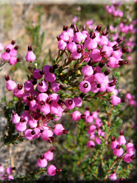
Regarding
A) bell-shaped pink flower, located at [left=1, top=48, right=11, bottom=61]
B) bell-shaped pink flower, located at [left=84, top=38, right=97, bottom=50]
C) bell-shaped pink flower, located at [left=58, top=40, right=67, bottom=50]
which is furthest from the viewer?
bell-shaped pink flower, located at [left=1, top=48, right=11, bottom=61]

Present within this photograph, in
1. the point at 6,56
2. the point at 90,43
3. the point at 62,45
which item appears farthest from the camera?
the point at 6,56

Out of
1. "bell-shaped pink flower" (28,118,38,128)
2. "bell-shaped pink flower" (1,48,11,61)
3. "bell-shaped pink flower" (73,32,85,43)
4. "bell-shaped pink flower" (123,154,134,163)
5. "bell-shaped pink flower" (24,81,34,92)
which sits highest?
"bell-shaped pink flower" (73,32,85,43)

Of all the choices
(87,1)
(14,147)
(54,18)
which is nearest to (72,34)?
(14,147)

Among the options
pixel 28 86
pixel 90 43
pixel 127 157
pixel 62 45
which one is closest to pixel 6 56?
pixel 28 86

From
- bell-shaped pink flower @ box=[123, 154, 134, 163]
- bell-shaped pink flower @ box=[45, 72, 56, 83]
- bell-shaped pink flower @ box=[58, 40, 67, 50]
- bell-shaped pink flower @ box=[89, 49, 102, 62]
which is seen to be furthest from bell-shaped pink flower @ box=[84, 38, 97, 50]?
bell-shaped pink flower @ box=[123, 154, 134, 163]

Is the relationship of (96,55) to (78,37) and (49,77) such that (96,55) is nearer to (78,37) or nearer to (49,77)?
(78,37)

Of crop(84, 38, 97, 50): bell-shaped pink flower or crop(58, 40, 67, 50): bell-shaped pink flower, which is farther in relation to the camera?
crop(58, 40, 67, 50): bell-shaped pink flower

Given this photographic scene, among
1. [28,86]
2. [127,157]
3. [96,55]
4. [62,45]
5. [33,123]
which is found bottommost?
[127,157]

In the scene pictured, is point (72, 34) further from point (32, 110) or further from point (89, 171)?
point (89, 171)

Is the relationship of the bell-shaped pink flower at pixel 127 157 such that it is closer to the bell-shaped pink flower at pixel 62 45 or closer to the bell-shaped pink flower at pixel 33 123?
the bell-shaped pink flower at pixel 33 123

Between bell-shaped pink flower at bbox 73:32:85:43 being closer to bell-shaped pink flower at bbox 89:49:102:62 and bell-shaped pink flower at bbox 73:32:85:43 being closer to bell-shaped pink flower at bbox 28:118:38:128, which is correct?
bell-shaped pink flower at bbox 89:49:102:62

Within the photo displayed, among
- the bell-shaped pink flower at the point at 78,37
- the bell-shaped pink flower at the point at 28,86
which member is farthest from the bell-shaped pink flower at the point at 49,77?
the bell-shaped pink flower at the point at 78,37
